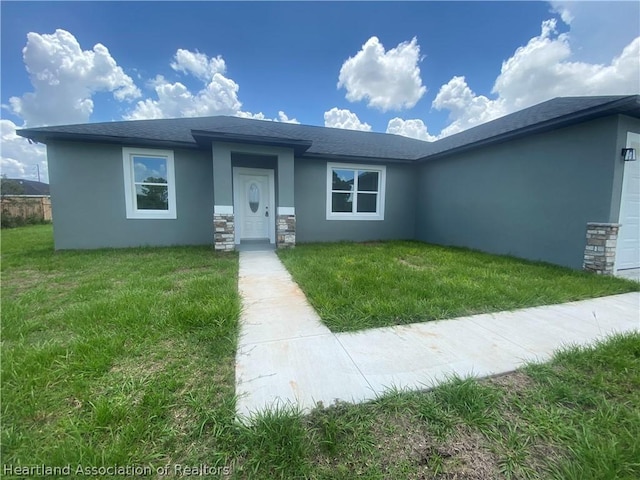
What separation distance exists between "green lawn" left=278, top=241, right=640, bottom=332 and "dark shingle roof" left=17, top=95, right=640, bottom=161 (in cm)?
305

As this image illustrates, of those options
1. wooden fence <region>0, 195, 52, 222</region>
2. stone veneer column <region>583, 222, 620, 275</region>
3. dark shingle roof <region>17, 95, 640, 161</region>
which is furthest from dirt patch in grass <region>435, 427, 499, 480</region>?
wooden fence <region>0, 195, 52, 222</region>

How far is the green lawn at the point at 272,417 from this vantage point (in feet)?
4.28

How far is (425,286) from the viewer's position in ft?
13.1

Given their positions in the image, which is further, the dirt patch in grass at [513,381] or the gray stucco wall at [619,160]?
the gray stucco wall at [619,160]

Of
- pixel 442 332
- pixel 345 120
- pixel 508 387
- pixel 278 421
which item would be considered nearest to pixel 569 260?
pixel 442 332

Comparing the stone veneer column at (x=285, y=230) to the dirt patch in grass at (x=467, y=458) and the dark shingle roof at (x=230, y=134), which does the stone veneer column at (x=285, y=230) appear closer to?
the dark shingle roof at (x=230, y=134)

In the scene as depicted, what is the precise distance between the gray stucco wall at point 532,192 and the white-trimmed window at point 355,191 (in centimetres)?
200

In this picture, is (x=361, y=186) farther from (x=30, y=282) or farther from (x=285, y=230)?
(x=30, y=282)

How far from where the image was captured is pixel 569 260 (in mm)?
5453

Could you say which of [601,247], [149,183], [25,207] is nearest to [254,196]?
[149,183]

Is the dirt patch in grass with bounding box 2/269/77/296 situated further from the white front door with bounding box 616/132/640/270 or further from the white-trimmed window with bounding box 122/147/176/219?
the white front door with bounding box 616/132/640/270

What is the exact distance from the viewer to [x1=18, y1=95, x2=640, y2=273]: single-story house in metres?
5.08

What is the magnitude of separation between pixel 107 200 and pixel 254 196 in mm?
3957

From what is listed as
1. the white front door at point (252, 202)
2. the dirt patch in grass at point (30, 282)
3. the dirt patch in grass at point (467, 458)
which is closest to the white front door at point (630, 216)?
the dirt patch in grass at point (467, 458)
